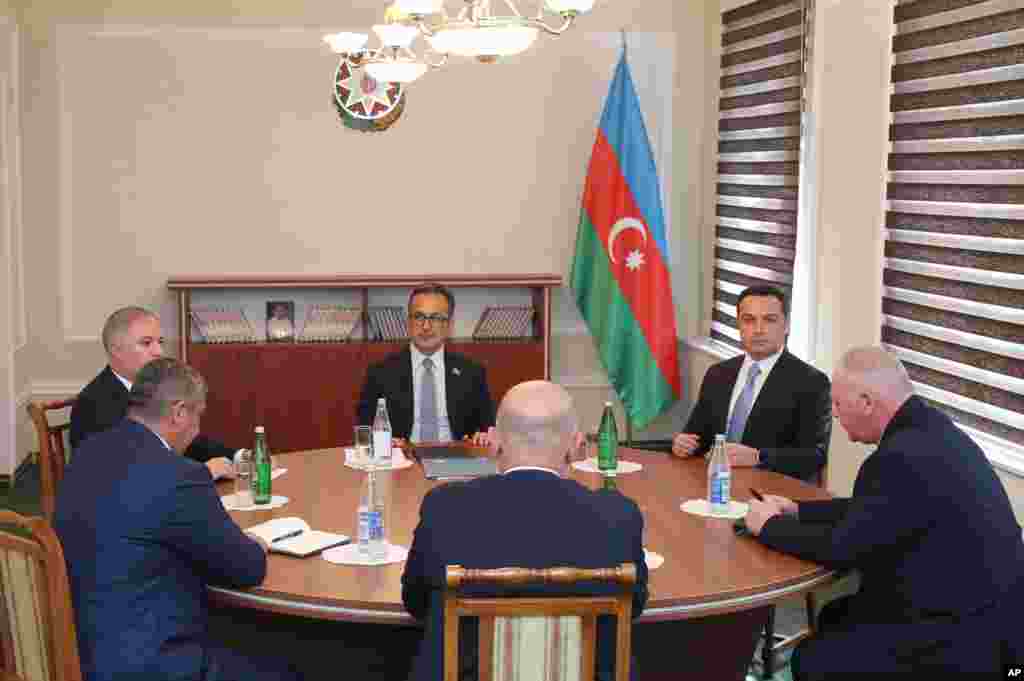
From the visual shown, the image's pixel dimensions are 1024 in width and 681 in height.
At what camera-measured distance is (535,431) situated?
9.86ft

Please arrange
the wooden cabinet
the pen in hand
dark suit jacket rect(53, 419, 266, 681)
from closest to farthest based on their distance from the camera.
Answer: dark suit jacket rect(53, 419, 266, 681) → the pen in hand → the wooden cabinet

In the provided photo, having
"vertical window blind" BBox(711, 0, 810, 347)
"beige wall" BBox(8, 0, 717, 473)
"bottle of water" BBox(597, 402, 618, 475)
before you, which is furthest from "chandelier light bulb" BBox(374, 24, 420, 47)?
"beige wall" BBox(8, 0, 717, 473)

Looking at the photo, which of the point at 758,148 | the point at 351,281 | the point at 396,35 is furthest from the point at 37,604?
the point at 758,148

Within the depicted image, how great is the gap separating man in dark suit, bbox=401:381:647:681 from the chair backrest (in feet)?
2.57

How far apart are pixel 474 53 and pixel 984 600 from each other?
2.18 m

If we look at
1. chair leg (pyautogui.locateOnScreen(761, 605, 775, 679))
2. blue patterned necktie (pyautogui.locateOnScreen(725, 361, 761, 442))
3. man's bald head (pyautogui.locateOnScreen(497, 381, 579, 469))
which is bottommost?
chair leg (pyautogui.locateOnScreen(761, 605, 775, 679))

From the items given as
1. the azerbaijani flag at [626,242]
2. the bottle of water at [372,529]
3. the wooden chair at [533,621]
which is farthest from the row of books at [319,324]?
the wooden chair at [533,621]

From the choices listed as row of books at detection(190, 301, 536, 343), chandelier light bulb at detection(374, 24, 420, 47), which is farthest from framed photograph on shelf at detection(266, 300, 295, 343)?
chandelier light bulb at detection(374, 24, 420, 47)

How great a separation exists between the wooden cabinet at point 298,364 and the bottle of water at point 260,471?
3641 millimetres

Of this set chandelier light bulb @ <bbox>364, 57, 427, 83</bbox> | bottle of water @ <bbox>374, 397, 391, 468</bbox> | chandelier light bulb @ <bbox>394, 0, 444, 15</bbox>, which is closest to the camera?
chandelier light bulb @ <bbox>394, 0, 444, 15</bbox>

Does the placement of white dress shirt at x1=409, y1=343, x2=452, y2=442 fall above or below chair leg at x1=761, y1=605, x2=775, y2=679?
above

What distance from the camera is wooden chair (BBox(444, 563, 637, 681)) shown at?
8.63 ft

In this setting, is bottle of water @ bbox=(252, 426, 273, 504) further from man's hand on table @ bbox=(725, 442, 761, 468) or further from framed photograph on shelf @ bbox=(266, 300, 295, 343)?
framed photograph on shelf @ bbox=(266, 300, 295, 343)

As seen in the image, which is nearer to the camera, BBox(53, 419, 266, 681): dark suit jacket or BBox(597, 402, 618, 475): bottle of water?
BBox(53, 419, 266, 681): dark suit jacket
